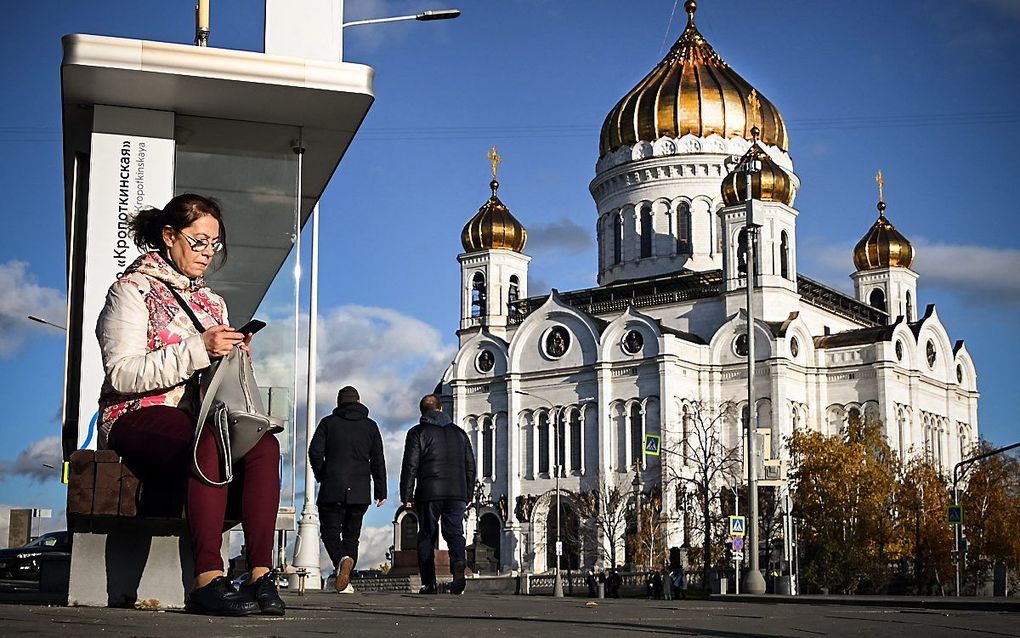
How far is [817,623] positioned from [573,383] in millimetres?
53242

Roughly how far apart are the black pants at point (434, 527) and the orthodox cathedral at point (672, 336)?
3883 cm

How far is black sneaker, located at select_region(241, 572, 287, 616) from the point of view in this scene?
6836 mm

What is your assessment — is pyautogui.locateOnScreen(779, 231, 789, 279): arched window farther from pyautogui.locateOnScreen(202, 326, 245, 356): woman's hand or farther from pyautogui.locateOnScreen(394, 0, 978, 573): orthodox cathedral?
pyautogui.locateOnScreen(202, 326, 245, 356): woman's hand

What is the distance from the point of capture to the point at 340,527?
13.7 meters

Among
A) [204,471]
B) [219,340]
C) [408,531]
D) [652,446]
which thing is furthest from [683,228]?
[204,471]

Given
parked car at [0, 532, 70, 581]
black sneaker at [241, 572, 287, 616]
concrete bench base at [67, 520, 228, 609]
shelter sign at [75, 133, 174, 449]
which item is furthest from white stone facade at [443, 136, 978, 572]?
black sneaker at [241, 572, 287, 616]

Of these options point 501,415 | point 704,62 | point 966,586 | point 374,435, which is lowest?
point 966,586

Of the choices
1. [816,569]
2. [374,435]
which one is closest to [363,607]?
[374,435]

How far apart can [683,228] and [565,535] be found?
1578 cm

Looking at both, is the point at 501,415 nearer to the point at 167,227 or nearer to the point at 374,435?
the point at 374,435

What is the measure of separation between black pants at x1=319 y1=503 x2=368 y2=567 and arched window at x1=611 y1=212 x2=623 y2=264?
54987 millimetres

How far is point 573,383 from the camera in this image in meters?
62.0

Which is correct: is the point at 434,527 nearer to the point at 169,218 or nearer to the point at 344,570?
the point at 344,570

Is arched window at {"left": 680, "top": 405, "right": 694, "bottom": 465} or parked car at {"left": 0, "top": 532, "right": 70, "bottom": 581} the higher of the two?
arched window at {"left": 680, "top": 405, "right": 694, "bottom": 465}
